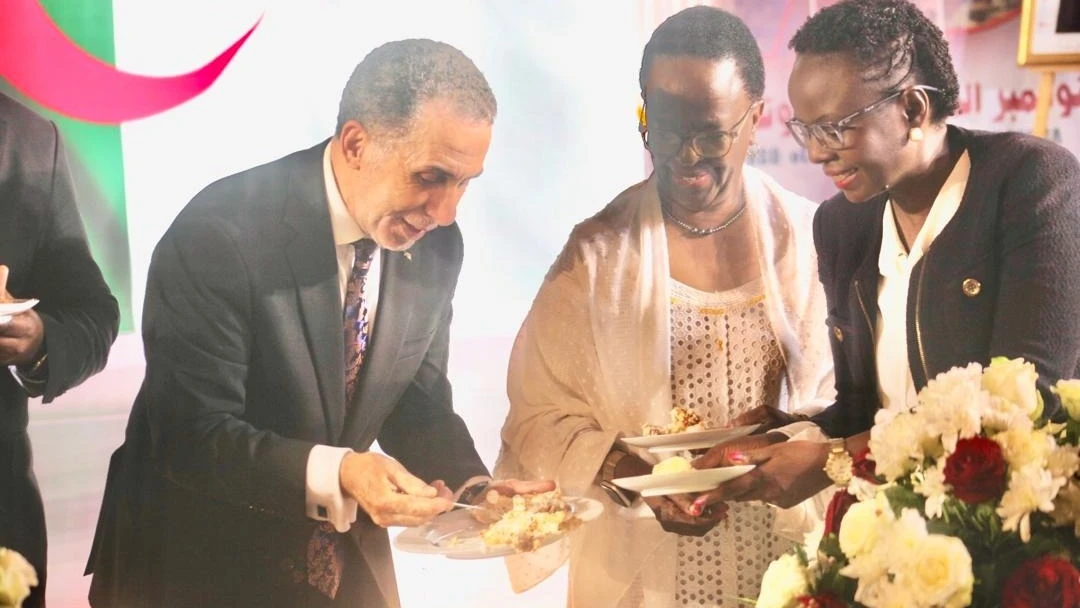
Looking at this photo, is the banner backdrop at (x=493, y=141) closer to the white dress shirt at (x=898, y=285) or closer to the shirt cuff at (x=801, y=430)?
the white dress shirt at (x=898, y=285)

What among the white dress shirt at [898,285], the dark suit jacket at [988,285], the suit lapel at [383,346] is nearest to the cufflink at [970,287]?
the dark suit jacket at [988,285]

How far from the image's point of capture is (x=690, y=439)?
108 inches

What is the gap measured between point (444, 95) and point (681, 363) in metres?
0.79

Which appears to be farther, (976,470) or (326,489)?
(326,489)

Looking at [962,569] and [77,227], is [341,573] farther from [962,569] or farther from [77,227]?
[962,569]

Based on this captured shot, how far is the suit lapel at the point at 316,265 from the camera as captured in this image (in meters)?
2.55

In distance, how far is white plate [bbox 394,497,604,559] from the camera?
260 cm

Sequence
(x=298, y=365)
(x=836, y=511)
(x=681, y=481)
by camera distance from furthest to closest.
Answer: (x=681, y=481), (x=298, y=365), (x=836, y=511)

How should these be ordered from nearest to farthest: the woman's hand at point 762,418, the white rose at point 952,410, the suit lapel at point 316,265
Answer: the white rose at point 952,410 < the suit lapel at point 316,265 < the woman's hand at point 762,418

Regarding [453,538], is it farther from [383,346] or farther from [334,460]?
[383,346]

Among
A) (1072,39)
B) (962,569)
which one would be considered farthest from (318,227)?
(1072,39)

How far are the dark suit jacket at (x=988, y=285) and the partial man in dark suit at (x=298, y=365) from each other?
3.12ft

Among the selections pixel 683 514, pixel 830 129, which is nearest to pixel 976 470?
pixel 683 514

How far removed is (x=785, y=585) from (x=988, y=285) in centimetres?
94
